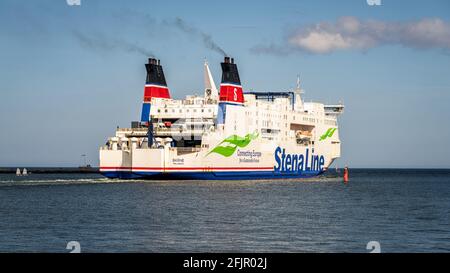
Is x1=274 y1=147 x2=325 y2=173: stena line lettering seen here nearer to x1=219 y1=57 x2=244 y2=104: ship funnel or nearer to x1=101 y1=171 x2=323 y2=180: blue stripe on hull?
x1=101 y1=171 x2=323 y2=180: blue stripe on hull

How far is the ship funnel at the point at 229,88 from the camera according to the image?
55144 millimetres

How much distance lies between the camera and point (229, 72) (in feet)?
186

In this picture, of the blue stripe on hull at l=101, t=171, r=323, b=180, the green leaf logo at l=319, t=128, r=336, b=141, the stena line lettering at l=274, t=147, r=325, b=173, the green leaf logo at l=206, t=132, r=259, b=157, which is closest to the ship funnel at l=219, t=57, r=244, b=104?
the green leaf logo at l=206, t=132, r=259, b=157

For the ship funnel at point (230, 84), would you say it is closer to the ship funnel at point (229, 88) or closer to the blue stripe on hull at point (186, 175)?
the ship funnel at point (229, 88)

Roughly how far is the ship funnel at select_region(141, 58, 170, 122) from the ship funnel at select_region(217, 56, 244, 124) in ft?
22.1

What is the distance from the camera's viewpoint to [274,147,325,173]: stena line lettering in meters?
63.0

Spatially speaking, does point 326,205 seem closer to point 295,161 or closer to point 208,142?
point 208,142

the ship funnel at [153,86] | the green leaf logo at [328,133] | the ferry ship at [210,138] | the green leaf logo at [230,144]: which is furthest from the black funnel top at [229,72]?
the green leaf logo at [328,133]

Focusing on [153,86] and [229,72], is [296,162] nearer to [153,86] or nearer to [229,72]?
[229,72]

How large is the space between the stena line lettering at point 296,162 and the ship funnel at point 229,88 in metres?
7.95

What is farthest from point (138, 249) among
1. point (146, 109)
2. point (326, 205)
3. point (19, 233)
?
point (146, 109)

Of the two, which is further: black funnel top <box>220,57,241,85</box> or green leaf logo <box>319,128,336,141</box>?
green leaf logo <box>319,128,336,141</box>

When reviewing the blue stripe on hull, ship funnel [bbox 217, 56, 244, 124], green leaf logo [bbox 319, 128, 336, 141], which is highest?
ship funnel [bbox 217, 56, 244, 124]

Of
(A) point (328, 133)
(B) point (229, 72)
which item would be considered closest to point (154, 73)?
(B) point (229, 72)
